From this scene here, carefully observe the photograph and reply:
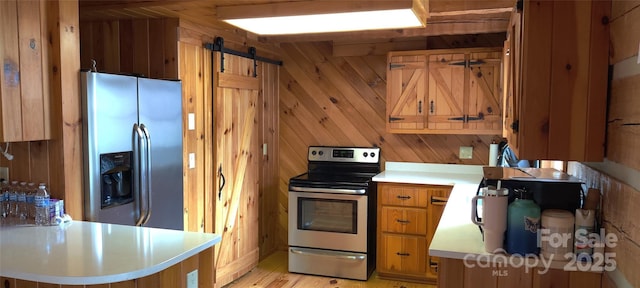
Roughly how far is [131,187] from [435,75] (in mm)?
2619

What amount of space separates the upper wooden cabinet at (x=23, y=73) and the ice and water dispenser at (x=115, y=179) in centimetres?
33

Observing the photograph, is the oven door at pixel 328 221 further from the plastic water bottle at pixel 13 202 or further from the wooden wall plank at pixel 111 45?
the plastic water bottle at pixel 13 202

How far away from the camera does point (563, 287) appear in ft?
6.21

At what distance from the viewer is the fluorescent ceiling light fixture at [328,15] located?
2.41 meters

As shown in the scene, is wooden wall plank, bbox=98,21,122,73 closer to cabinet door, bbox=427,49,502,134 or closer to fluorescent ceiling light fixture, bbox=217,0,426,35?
fluorescent ceiling light fixture, bbox=217,0,426,35

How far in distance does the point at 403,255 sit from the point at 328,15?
7.69ft

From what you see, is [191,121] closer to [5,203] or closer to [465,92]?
[5,203]

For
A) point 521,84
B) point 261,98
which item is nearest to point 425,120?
point 261,98

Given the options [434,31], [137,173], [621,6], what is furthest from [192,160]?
[621,6]

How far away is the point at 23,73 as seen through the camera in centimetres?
222

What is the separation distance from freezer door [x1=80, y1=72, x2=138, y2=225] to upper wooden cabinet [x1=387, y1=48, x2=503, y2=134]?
2318 mm

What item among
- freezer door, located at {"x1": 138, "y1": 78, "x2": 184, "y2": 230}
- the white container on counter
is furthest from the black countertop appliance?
freezer door, located at {"x1": 138, "y1": 78, "x2": 184, "y2": 230}

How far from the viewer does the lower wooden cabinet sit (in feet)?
13.0

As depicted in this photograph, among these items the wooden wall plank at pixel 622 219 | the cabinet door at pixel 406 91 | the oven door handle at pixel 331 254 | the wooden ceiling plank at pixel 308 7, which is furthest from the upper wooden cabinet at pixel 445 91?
the wooden wall plank at pixel 622 219
